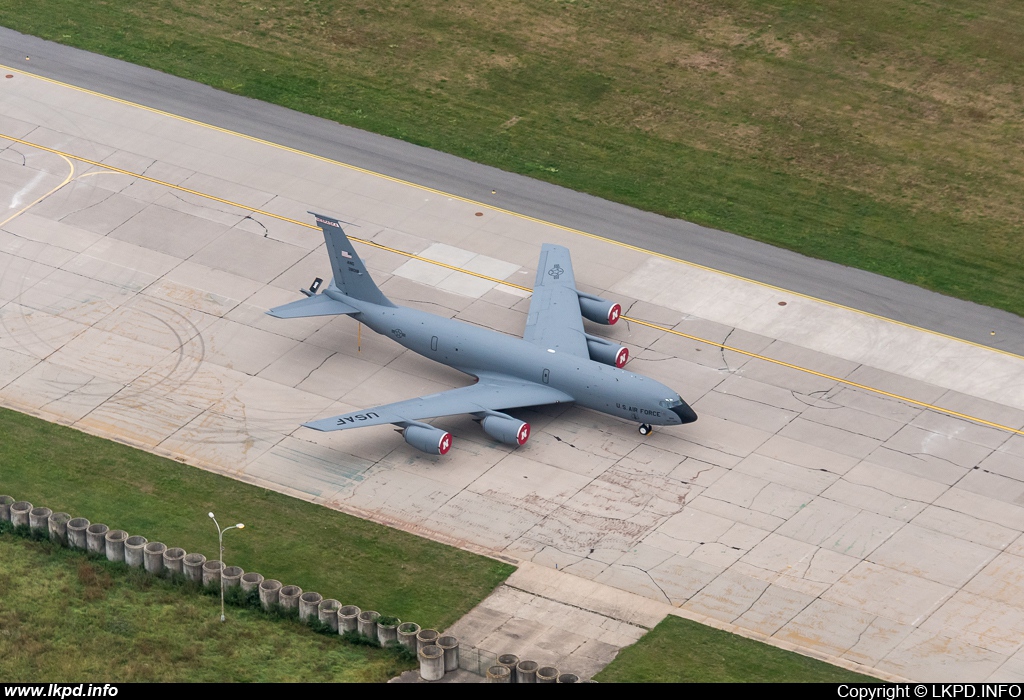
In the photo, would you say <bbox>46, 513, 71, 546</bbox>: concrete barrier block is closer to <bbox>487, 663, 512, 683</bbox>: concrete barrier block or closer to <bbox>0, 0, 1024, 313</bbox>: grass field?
<bbox>487, 663, 512, 683</bbox>: concrete barrier block

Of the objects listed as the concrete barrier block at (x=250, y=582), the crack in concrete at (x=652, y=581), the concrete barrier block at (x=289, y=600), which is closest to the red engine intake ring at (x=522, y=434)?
the crack in concrete at (x=652, y=581)

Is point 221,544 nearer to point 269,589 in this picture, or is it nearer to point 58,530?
point 269,589

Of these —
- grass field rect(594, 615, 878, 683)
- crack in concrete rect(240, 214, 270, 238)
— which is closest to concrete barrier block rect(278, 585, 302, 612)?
grass field rect(594, 615, 878, 683)

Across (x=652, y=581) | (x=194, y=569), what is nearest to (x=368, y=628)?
(x=194, y=569)

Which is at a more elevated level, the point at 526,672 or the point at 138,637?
the point at 526,672

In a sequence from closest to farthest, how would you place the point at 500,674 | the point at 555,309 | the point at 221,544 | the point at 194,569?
the point at 500,674 < the point at 221,544 < the point at 194,569 < the point at 555,309

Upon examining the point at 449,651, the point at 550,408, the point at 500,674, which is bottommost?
the point at 449,651

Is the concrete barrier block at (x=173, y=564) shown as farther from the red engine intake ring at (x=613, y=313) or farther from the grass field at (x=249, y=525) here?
the red engine intake ring at (x=613, y=313)

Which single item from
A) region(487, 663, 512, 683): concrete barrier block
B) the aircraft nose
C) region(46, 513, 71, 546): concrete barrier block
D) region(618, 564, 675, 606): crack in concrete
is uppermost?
the aircraft nose
